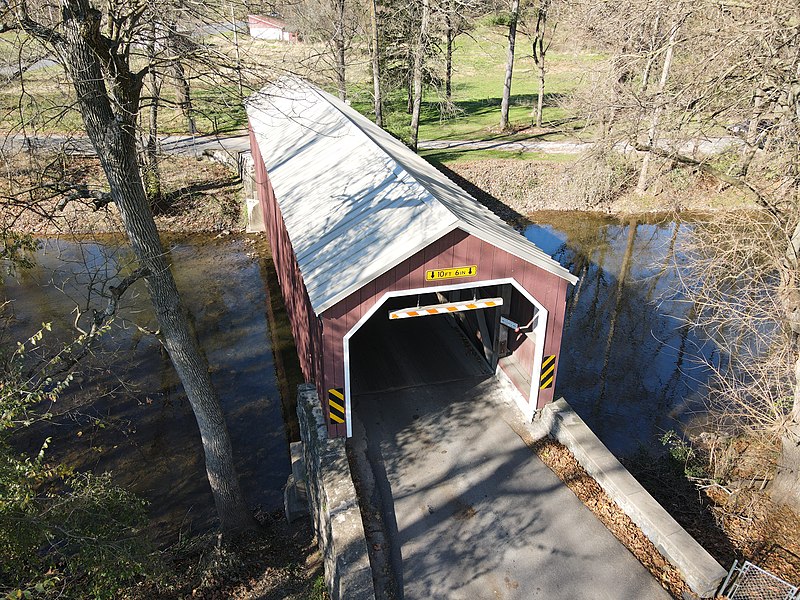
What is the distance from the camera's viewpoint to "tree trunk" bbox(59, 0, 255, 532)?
7012mm

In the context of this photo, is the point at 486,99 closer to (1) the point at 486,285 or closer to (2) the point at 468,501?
(1) the point at 486,285

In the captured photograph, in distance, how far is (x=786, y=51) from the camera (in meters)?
8.91

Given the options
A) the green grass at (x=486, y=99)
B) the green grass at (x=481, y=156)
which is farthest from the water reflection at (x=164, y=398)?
the green grass at (x=486, y=99)

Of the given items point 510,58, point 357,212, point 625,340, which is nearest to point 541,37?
point 510,58

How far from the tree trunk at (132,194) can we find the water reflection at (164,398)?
2.07 ft

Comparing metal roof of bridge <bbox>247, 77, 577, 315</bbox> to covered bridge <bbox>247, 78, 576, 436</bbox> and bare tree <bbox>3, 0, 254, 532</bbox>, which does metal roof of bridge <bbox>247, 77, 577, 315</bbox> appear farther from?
bare tree <bbox>3, 0, 254, 532</bbox>

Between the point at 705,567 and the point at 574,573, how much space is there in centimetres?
159

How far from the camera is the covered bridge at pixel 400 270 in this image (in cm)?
911

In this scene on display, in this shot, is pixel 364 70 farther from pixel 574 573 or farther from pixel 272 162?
pixel 574 573

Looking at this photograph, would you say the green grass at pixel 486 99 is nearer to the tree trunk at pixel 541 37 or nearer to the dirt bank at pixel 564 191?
the tree trunk at pixel 541 37

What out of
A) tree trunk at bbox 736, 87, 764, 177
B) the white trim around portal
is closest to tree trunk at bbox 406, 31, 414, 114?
tree trunk at bbox 736, 87, 764, 177

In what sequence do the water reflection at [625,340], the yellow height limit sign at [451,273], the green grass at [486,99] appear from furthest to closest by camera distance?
the green grass at [486,99] < the water reflection at [625,340] < the yellow height limit sign at [451,273]

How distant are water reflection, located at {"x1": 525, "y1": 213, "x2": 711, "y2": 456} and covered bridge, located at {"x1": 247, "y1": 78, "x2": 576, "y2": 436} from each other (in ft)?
9.65

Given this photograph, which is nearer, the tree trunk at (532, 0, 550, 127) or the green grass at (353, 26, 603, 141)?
the tree trunk at (532, 0, 550, 127)
